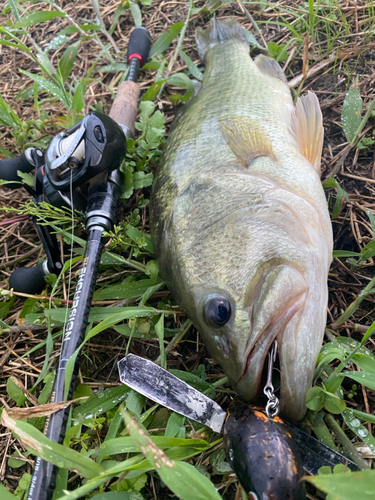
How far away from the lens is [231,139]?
7.23 ft

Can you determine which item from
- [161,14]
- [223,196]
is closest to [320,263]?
[223,196]

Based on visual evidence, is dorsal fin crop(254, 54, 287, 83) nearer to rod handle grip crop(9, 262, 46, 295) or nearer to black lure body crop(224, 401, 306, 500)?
rod handle grip crop(9, 262, 46, 295)

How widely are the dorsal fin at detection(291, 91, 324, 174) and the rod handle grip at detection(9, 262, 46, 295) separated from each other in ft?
6.50

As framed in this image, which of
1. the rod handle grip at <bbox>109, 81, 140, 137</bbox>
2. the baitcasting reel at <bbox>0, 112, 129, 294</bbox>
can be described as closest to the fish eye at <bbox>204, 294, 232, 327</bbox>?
the baitcasting reel at <bbox>0, 112, 129, 294</bbox>

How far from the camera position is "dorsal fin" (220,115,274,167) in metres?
2.16

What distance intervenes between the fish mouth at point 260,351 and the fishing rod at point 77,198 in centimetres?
86

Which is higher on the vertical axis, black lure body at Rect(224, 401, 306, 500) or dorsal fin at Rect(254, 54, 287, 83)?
dorsal fin at Rect(254, 54, 287, 83)

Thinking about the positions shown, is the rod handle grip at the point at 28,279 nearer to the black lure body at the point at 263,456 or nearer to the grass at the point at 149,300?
the grass at the point at 149,300

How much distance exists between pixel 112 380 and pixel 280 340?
1.19 m

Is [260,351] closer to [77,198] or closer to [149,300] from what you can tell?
[149,300]

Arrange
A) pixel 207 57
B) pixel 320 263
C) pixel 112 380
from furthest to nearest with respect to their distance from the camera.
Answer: pixel 207 57 → pixel 112 380 → pixel 320 263

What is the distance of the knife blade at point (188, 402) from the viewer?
153 cm

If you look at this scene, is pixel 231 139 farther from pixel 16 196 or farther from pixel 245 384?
pixel 16 196

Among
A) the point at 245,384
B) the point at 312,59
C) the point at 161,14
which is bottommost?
the point at 245,384
